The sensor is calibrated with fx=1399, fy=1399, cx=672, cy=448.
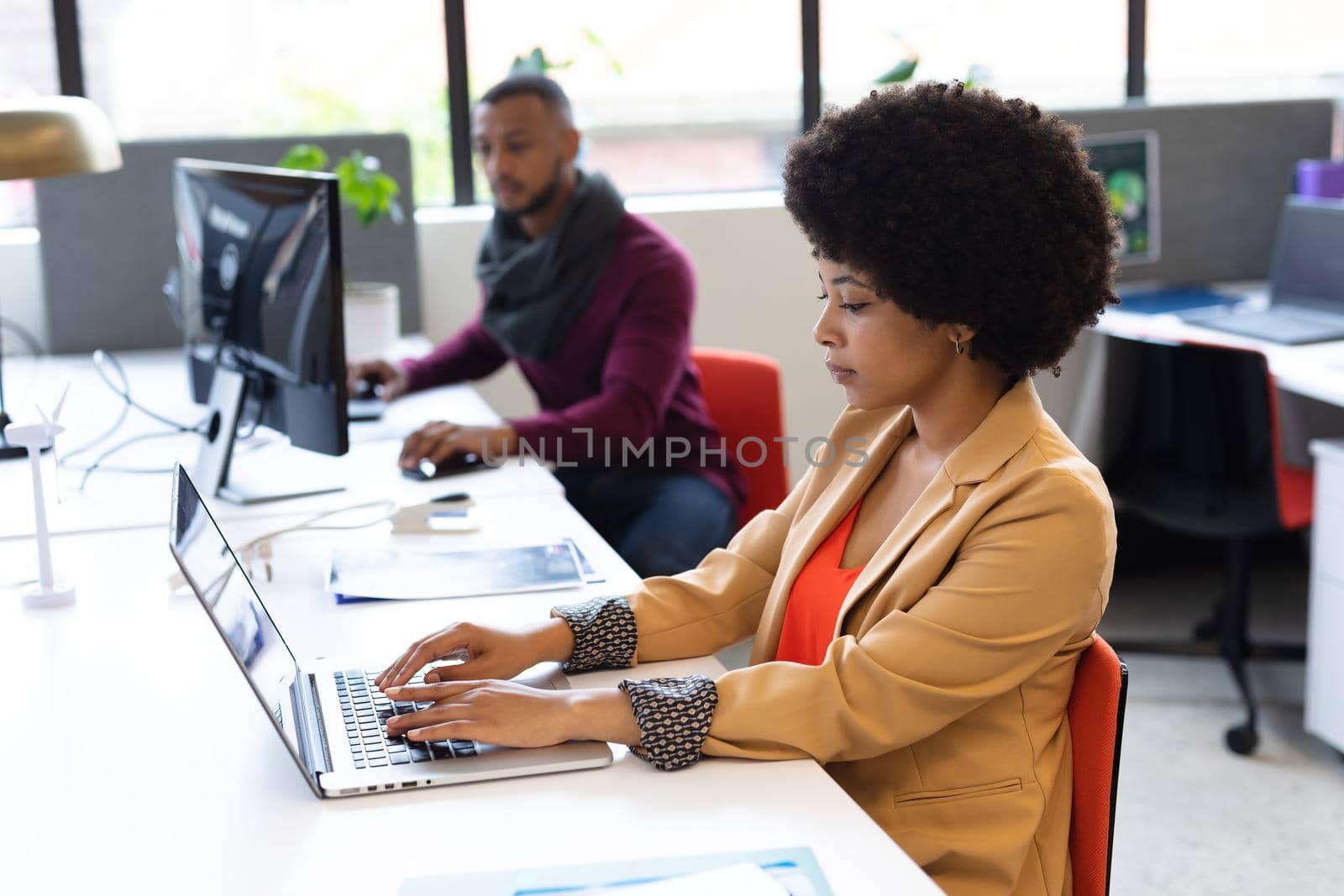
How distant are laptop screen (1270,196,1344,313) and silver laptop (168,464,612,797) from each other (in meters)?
2.58

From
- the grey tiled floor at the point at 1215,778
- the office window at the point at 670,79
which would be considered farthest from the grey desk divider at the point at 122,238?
the grey tiled floor at the point at 1215,778

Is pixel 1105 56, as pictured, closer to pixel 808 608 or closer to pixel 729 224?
pixel 729 224

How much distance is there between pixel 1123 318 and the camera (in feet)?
10.7

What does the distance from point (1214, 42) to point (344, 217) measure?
252cm

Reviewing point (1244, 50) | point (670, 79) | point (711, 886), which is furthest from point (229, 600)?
point (1244, 50)

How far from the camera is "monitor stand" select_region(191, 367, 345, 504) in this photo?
200 centimetres

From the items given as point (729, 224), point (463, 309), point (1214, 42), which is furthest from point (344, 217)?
point (1214, 42)

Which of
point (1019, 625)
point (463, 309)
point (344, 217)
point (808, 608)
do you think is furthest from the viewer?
point (463, 309)

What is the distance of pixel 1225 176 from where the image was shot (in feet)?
12.2

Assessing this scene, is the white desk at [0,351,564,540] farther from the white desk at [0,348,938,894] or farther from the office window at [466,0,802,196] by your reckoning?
the office window at [466,0,802,196]

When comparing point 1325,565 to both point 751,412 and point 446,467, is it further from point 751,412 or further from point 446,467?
point 446,467

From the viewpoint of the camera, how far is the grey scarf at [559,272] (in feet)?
8.39

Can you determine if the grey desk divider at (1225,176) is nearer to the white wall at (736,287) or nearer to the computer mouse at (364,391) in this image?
the white wall at (736,287)

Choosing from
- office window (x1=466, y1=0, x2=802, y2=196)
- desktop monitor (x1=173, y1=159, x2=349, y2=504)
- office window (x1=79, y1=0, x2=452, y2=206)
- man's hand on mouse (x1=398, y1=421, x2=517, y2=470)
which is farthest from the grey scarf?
office window (x1=466, y1=0, x2=802, y2=196)
